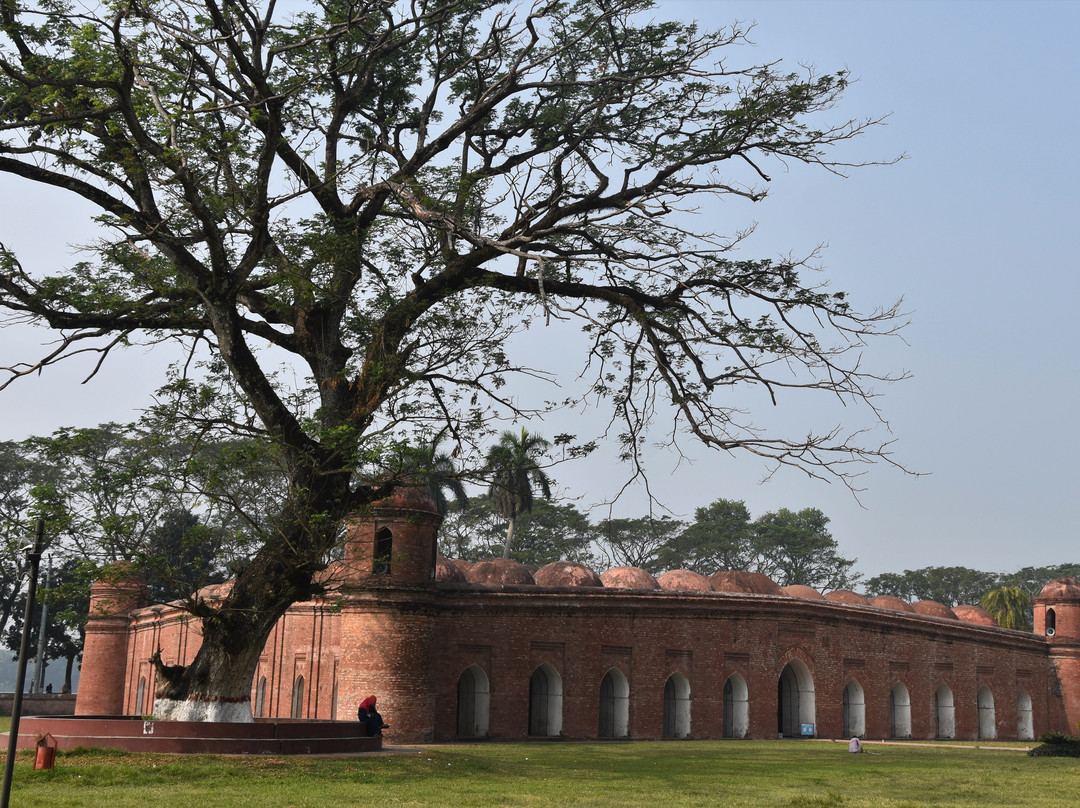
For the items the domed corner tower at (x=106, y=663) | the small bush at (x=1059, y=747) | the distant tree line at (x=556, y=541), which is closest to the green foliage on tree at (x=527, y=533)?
the distant tree line at (x=556, y=541)

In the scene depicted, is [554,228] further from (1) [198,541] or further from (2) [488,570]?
(2) [488,570]

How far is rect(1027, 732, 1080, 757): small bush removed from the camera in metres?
19.6

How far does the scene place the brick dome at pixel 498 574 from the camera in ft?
83.5

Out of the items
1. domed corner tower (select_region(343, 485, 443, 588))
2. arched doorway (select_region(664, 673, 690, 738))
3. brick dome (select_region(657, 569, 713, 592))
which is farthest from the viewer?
brick dome (select_region(657, 569, 713, 592))

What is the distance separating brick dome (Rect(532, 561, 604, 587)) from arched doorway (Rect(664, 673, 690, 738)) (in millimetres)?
2761

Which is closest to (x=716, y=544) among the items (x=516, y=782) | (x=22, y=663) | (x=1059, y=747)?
(x=1059, y=747)

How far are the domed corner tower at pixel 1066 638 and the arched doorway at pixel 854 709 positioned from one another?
9.73 metres

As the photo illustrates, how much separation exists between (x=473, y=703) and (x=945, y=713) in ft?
47.2

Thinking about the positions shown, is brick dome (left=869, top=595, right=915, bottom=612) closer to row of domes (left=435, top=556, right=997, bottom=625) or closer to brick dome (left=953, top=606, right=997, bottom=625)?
row of domes (left=435, top=556, right=997, bottom=625)

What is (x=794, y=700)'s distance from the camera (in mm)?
26484

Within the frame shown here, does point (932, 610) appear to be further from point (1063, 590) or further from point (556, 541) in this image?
point (556, 541)

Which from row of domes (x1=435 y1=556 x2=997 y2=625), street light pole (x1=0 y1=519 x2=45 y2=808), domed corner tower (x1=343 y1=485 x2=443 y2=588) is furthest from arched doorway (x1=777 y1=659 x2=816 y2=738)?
street light pole (x1=0 y1=519 x2=45 y2=808)

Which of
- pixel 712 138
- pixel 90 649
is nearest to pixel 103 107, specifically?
pixel 712 138

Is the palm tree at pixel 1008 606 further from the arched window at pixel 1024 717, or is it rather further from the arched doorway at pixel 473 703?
the arched doorway at pixel 473 703
